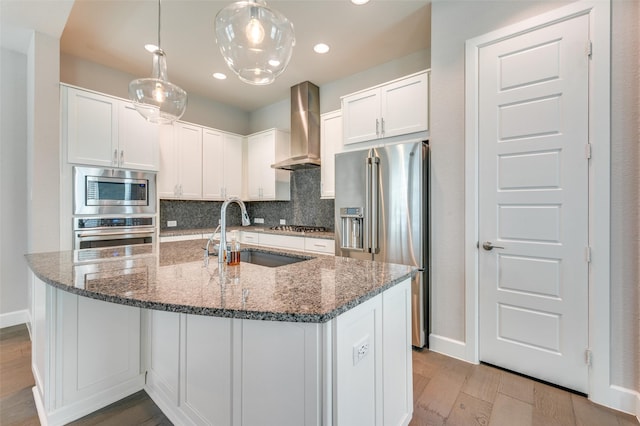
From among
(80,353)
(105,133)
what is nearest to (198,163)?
(105,133)

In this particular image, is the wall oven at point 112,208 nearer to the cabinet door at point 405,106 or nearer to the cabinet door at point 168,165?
the cabinet door at point 168,165

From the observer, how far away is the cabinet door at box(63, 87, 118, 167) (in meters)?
2.83

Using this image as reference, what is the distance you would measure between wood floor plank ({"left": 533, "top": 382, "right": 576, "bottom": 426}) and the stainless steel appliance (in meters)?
3.83

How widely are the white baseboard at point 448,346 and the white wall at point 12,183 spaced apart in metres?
4.19

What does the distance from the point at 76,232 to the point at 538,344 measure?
13.6 feet

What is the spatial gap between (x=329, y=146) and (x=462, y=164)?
1.66m

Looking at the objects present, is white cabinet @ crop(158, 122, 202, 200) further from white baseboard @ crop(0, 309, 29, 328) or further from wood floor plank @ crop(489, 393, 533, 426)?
wood floor plank @ crop(489, 393, 533, 426)

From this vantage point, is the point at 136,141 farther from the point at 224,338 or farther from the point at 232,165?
the point at 224,338

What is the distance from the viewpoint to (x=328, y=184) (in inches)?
139

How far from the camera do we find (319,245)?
328 centimetres

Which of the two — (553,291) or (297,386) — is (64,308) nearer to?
(297,386)

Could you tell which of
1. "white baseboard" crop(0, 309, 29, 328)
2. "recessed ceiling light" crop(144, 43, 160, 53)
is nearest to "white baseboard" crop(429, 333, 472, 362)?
"recessed ceiling light" crop(144, 43, 160, 53)

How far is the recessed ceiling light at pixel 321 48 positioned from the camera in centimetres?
302

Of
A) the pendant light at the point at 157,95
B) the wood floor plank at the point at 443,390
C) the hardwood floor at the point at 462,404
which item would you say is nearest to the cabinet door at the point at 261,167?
the pendant light at the point at 157,95
